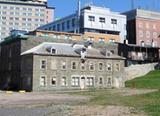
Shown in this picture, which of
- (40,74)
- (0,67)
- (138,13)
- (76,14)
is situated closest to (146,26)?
(138,13)

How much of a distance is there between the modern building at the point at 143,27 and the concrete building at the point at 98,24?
4655 millimetres

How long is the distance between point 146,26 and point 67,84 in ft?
275

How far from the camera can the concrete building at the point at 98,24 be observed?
159500 mm

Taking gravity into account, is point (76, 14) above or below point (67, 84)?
above

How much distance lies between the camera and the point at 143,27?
170 meters

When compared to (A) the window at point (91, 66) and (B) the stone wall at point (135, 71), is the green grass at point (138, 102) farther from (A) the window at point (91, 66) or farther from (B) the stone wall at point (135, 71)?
(B) the stone wall at point (135, 71)

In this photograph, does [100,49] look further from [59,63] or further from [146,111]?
[146,111]

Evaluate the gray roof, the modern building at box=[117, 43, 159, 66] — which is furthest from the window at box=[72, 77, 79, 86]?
the modern building at box=[117, 43, 159, 66]

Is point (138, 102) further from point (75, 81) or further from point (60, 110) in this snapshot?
point (75, 81)

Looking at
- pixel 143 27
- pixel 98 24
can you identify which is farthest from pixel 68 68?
Result: pixel 143 27

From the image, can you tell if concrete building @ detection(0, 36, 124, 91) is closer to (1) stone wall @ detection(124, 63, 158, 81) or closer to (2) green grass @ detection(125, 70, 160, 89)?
(2) green grass @ detection(125, 70, 160, 89)

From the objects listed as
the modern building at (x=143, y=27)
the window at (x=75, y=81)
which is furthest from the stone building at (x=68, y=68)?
the modern building at (x=143, y=27)

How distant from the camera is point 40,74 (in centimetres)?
9150

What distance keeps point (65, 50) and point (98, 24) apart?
67.5 meters
